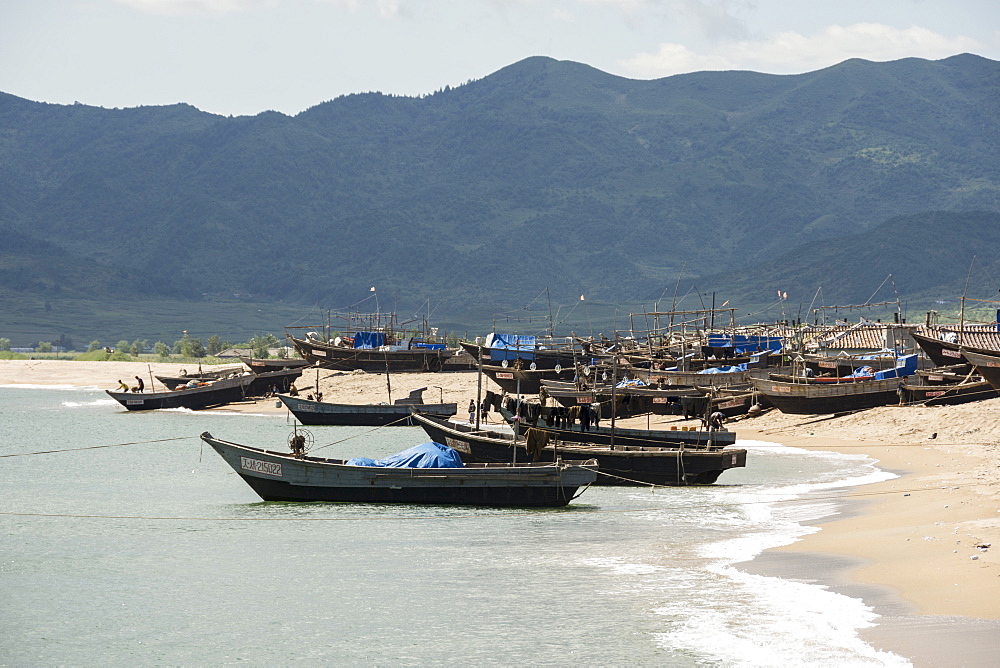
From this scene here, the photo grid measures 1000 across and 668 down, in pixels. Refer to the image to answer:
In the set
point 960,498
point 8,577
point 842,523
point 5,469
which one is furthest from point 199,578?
point 5,469

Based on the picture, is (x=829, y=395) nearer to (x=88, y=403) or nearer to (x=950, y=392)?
(x=950, y=392)

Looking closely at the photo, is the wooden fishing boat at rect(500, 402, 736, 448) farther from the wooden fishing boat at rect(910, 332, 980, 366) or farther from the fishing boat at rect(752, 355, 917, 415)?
the wooden fishing boat at rect(910, 332, 980, 366)

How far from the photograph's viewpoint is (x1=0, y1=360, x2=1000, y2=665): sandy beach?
16016 millimetres

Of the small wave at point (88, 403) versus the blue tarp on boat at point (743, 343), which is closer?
the blue tarp on boat at point (743, 343)

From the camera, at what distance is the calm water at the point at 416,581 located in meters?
17.3

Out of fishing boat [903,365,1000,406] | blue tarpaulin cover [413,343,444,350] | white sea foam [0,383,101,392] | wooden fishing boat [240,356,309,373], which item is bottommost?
white sea foam [0,383,101,392]

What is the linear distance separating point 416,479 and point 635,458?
6.69 metres

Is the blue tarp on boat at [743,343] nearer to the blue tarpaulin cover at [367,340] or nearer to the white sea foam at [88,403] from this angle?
the blue tarpaulin cover at [367,340]

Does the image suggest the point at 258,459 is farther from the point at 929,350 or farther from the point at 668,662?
the point at 929,350

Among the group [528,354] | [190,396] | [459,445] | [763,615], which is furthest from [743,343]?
[763,615]

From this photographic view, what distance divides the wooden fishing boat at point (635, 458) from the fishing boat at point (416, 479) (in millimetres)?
2660

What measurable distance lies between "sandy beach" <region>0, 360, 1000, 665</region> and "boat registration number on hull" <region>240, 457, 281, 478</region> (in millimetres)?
12997

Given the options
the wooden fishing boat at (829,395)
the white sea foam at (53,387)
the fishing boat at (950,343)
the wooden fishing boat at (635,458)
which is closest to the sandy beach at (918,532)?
the wooden fishing boat at (829,395)

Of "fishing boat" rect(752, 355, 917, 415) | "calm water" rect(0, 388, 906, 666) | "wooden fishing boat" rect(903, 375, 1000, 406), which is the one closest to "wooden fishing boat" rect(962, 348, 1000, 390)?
"wooden fishing boat" rect(903, 375, 1000, 406)
